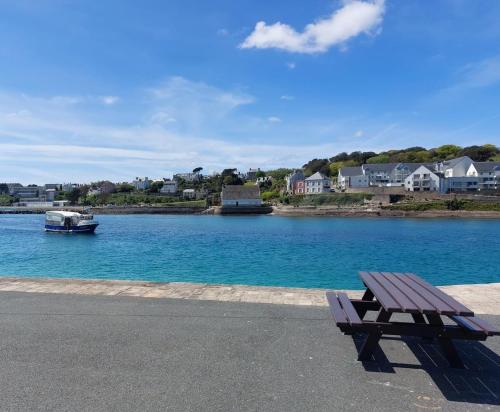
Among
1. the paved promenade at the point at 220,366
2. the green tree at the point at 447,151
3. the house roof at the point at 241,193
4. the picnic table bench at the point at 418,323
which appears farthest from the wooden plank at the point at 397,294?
the green tree at the point at 447,151

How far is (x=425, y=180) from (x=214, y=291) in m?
91.5

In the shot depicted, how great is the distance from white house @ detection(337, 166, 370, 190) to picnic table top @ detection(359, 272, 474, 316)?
93.0 m

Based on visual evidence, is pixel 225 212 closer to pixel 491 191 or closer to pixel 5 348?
pixel 491 191

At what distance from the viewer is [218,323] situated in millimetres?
5465

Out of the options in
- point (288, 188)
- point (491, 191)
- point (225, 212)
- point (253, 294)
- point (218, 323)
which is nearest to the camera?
point (218, 323)

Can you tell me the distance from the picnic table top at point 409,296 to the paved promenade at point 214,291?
1.62 meters

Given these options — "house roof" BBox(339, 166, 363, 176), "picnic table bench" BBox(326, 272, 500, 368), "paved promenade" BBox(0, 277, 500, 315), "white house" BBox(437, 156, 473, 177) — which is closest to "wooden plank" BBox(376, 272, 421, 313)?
"picnic table bench" BBox(326, 272, 500, 368)

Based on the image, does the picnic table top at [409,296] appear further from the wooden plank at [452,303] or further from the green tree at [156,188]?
the green tree at [156,188]

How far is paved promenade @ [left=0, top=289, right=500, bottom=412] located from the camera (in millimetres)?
3342

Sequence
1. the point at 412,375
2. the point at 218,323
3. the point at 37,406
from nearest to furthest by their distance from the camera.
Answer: the point at 37,406
the point at 412,375
the point at 218,323

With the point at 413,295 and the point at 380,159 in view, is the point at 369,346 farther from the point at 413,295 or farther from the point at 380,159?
the point at 380,159

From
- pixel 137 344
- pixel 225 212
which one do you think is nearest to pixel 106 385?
pixel 137 344

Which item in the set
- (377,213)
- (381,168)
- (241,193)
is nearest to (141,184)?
(241,193)

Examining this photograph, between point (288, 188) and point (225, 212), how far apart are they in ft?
95.2
